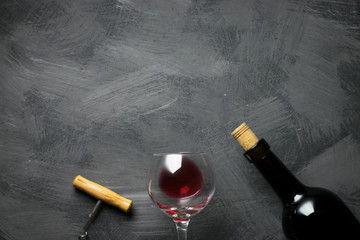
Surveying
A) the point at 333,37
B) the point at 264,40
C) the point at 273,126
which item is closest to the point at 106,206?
the point at 273,126

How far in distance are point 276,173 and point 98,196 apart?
374 mm

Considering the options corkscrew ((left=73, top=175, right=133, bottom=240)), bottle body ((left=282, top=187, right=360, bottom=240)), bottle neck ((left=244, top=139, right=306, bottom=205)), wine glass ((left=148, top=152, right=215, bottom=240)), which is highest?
corkscrew ((left=73, top=175, right=133, bottom=240))

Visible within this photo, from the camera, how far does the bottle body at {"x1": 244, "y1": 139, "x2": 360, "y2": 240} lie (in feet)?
1.78

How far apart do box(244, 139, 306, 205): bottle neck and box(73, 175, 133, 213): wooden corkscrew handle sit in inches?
11.3

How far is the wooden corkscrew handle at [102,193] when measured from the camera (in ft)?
2.13

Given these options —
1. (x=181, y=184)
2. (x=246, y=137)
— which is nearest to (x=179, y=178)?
(x=181, y=184)

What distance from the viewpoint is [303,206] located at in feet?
1.85

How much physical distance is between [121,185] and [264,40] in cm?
46

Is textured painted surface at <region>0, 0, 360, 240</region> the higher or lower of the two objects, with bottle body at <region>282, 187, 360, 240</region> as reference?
higher

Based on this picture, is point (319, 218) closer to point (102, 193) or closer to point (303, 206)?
point (303, 206)

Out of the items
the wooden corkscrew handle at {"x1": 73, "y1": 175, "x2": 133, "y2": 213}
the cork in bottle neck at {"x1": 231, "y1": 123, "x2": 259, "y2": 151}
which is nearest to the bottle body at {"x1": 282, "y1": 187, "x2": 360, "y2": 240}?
the cork in bottle neck at {"x1": 231, "y1": 123, "x2": 259, "y2": 151}

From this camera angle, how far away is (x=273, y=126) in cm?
67

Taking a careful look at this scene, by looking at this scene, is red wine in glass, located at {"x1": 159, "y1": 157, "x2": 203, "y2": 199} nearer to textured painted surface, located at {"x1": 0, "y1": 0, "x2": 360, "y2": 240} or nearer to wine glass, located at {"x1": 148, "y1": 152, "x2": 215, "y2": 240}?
wine glass, located at {"x1": 148, "y1": 152, "x2": 215, "y2": 240}

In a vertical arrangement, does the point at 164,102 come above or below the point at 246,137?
above
